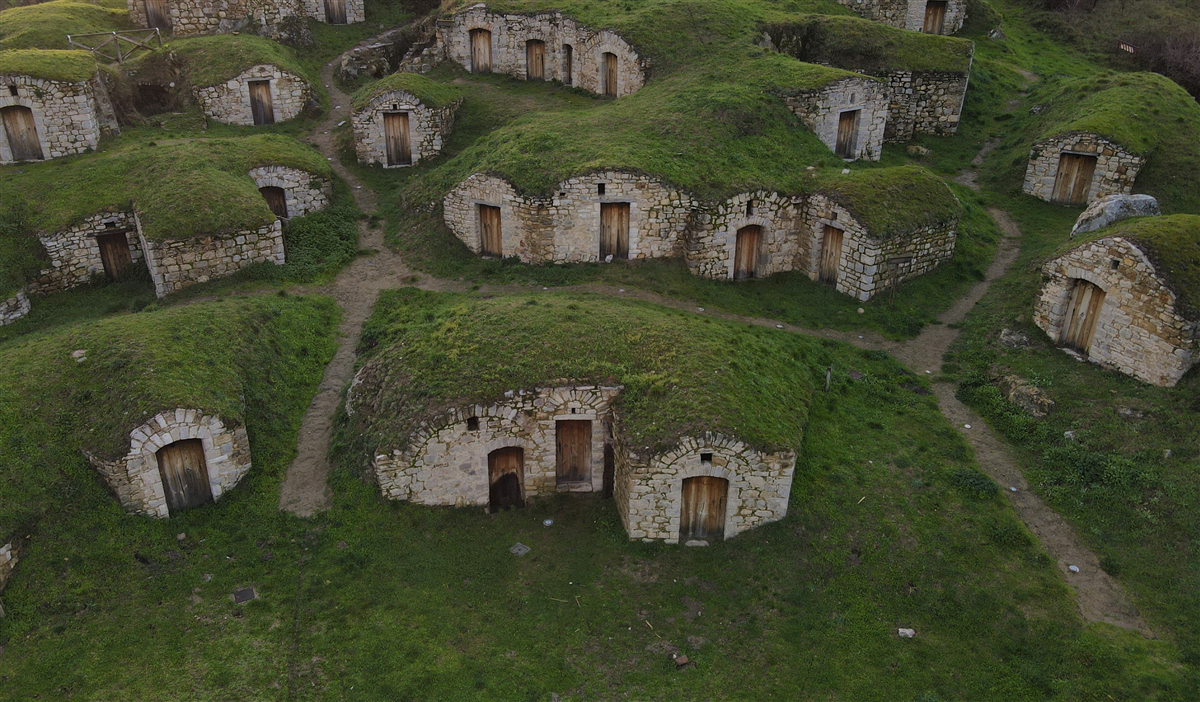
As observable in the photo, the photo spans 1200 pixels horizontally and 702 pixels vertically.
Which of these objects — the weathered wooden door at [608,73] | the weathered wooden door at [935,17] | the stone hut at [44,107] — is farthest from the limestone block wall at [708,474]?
the weathered wooden door at [935,17]

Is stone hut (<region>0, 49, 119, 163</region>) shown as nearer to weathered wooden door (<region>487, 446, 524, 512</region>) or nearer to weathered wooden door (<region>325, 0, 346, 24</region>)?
weathered wooden door (<region>325, 0, 346, 24</region>)

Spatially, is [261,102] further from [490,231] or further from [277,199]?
[490,231]

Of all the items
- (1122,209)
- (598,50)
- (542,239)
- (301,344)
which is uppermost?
(598,50)

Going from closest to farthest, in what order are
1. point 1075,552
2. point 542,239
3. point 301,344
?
1. point 1075,552
2. point 301,344
3. point 542,239

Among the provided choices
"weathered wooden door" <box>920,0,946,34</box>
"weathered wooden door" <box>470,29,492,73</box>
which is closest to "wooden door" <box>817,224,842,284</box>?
"weathered wooden door" <box>470,29,492,73</box>

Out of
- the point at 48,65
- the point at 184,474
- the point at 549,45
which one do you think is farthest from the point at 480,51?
the point at 184,474

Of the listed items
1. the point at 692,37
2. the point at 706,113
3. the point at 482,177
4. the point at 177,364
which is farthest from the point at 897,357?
the point at 177,364

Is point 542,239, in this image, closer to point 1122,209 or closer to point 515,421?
point 515,421
